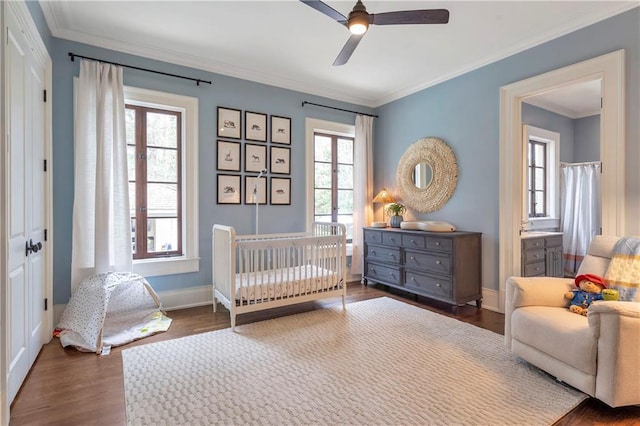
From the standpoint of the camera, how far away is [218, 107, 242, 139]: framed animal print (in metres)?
3.70

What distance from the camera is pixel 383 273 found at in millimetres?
4164

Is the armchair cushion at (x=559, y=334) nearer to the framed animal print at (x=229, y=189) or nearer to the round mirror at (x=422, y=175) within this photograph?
the round mirror at (x=422, y=175)

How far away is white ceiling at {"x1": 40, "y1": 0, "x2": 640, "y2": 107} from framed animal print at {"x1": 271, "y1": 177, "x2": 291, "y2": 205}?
4.04ft

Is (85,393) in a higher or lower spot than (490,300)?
lower

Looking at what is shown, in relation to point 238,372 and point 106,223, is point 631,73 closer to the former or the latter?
point 238,372

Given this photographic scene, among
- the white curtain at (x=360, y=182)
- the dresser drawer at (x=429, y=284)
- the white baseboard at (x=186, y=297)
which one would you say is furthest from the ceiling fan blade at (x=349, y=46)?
the white baseboard at (x=186, y=297)

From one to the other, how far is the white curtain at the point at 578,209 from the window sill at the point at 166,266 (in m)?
5.15

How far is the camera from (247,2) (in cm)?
253

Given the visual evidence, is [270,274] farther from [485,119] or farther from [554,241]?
[554,241]

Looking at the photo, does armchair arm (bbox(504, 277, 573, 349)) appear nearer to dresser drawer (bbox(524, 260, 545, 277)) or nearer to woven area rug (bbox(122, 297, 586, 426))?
woven area rug (bbox(122, 297, 586, 426))

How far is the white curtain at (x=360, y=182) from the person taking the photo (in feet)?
15.3

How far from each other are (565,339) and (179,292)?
11.0 ft

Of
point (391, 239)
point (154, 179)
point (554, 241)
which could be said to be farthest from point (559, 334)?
point (154, 179)

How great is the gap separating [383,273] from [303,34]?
2.88 metres
